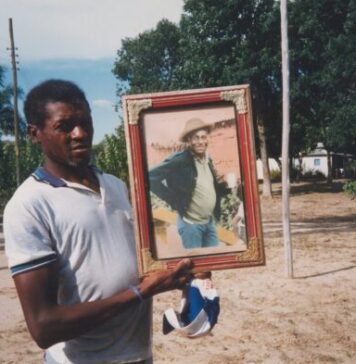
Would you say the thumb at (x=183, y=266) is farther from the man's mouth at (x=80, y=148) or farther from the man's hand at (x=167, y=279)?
the man's mouth at (x=80, y=148)

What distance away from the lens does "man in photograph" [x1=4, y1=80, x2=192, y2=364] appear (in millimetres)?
1646

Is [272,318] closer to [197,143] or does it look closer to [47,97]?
[197,143]

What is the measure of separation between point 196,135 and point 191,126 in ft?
0.15

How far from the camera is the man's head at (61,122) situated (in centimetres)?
184

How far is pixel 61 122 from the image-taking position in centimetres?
183

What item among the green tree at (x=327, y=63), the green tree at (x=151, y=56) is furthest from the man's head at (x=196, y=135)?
→ the green tree at (x=151, y=56)

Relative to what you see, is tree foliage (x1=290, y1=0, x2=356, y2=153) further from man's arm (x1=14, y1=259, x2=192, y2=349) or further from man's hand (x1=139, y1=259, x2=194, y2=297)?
man's arm (x1=14, y1=259, x2=192, y2=349)

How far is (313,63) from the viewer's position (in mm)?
27453

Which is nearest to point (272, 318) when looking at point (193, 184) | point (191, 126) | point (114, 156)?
point (193, 184)

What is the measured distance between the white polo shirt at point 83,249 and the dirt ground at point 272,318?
12.5 ft

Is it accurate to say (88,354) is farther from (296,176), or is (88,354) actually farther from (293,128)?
(296,176)

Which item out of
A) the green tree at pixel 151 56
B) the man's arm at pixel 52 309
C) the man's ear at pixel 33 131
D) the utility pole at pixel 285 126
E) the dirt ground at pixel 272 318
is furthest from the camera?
the green tree at pixel 151 56

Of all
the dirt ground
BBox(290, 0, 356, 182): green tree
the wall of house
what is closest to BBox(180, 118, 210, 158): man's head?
the dirt ground

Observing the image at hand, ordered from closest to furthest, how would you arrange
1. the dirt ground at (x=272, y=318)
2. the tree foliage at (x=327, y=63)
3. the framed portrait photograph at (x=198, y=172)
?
the framed portrait photograph at (x=198, y=172)
the dirt ground at (x=272, y=318)
the tree foliage at (x=327, y=63)
